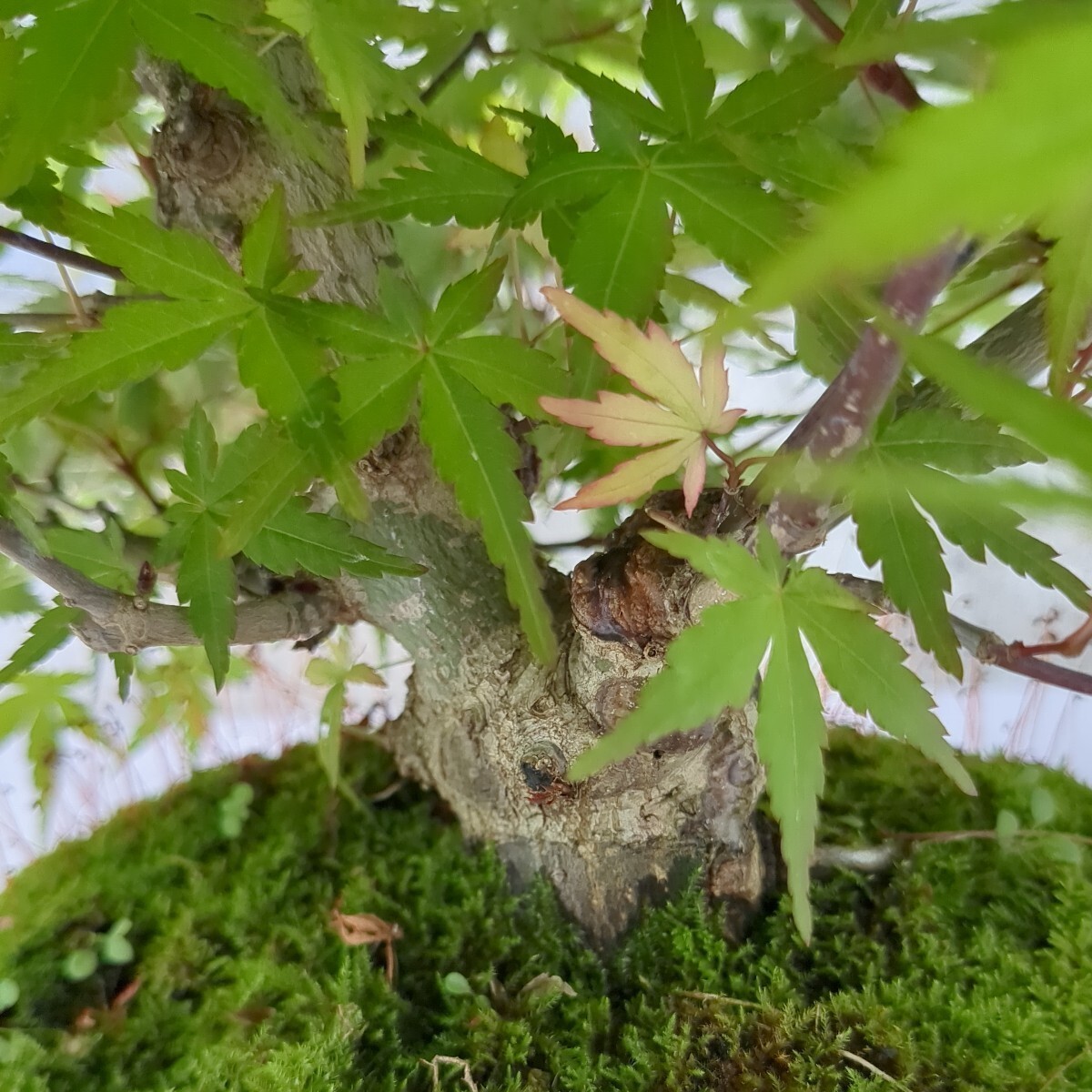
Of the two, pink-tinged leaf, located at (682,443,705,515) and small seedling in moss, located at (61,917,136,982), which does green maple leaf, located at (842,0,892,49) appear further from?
small seedling in moss, located at (61,917,136,982)

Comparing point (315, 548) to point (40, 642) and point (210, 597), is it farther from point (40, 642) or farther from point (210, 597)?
point (40, 642)

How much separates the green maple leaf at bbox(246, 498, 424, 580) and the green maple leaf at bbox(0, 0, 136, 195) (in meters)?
0.22

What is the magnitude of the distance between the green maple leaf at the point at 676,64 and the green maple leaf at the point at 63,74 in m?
0.24

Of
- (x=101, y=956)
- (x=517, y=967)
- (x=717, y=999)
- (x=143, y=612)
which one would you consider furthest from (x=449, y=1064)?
(x=143, y=612)

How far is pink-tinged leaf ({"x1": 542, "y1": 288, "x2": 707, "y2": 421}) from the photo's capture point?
348 mm

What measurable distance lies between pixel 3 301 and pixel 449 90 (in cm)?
44

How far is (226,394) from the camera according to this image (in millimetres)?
768

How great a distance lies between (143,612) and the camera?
1.71 feet

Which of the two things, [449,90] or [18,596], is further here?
[18,596]

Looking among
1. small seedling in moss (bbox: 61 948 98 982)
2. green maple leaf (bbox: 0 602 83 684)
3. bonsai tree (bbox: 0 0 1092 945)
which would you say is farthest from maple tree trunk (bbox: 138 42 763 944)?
small seedling in moss (bbox: 61 948 98 982)

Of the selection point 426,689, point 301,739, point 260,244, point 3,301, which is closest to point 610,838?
point 426,689

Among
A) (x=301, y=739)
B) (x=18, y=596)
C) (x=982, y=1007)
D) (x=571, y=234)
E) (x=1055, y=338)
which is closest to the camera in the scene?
(x=1055, y=338)

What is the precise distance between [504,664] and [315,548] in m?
0.21

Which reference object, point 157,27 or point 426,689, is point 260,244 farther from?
point 426,689
